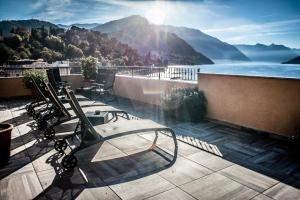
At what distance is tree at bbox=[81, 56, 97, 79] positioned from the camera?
9859mm

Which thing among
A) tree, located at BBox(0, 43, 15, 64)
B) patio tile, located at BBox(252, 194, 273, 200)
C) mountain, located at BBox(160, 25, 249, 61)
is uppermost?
mountain, located at BBox(160, 25, 249, 61)

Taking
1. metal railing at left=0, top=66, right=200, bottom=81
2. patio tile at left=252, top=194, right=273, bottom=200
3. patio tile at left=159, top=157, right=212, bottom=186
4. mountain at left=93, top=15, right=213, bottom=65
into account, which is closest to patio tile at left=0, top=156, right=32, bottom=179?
patio tile at left=159, top=157, right=212, bottom=186

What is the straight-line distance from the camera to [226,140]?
14.9 feet

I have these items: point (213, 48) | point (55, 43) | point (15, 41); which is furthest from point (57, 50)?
point (213, 48)

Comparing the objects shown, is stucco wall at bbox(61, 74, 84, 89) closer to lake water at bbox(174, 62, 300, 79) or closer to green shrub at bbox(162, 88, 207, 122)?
lake water at bbox(174, 62, 300, 79)

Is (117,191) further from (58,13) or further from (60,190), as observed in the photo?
(58,13)

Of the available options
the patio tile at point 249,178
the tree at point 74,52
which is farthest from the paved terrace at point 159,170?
the tree at point 74,52

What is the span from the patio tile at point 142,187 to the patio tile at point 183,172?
12cm

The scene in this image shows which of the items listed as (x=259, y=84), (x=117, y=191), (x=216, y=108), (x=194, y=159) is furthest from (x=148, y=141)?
(x=259, y=84)

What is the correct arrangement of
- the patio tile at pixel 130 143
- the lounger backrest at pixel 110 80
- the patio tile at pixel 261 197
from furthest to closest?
the lounger backrest at pixel 110 80
the patio tile at pixel 130 143
the patio tile at pixel 261 197

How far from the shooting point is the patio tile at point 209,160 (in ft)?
11.1

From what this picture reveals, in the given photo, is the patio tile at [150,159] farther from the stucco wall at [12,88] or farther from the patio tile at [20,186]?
the stucco wall at [12,88]

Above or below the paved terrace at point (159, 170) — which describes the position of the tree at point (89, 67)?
above

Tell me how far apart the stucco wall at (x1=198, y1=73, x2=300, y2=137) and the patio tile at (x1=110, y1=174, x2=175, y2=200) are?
2818 mm
